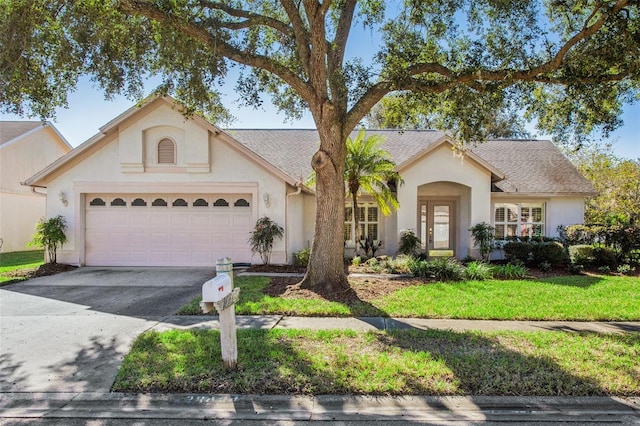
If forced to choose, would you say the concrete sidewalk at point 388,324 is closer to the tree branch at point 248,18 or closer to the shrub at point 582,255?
the shrub at point 582,255

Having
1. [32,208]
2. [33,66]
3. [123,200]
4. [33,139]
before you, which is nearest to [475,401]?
[33,66]

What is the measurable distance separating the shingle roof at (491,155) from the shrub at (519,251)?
9.32 feet

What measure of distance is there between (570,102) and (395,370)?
8885mm

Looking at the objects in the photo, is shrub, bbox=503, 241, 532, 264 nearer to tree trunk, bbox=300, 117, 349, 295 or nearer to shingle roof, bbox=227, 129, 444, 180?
shingle roof, bbox=227, 129, 444, 180

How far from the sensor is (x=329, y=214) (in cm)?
879

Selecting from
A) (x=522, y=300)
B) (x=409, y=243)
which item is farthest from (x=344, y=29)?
(x=409, y=243)

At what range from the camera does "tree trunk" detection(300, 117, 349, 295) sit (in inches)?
344

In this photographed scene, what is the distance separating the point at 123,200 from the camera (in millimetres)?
13648

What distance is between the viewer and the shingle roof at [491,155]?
15734 mm

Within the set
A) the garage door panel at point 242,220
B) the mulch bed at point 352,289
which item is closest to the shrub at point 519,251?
the mulch bed at point 352,289

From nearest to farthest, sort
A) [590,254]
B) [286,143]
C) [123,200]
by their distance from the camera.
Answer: [590,254] → [123,200] → [286,143]

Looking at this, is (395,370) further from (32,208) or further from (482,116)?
(32,208)

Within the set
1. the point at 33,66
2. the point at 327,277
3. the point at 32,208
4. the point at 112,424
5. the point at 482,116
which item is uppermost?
the point at 33,66

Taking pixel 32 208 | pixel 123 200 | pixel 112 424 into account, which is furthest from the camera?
pixel 32 208
